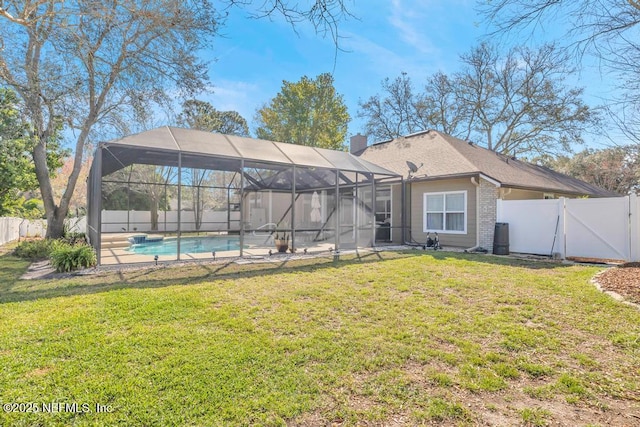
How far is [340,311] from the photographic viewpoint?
4449 millimetres

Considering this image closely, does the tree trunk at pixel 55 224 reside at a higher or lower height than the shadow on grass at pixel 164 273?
higher

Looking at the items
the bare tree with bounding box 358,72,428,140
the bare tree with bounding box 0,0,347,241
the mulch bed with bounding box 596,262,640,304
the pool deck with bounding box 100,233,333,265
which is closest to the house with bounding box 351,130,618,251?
the pool deck with bounding box 100,233,333,265

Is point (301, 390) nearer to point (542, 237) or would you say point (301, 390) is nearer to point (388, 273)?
point (388, 273)

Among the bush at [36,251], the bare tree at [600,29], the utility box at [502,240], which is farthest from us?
the utility box at [502,240]

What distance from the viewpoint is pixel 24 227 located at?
15.9 metres

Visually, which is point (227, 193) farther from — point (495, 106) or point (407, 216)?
point (495, 106)

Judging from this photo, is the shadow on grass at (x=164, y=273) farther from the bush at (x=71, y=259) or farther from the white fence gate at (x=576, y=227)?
the white fence gate at (x=576, y=227)

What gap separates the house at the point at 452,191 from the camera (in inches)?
427

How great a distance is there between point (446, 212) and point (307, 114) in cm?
1814

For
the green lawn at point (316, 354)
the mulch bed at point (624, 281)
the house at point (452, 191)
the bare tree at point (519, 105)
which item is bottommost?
the green lawn at point (316, 354)

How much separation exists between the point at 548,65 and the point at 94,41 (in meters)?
21.8

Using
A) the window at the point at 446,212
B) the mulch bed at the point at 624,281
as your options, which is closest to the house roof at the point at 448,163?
the window at the point at 446,212

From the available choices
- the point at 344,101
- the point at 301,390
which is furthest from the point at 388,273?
the point at 344,101

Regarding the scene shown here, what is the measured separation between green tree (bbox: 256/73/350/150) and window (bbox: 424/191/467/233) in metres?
16.1
